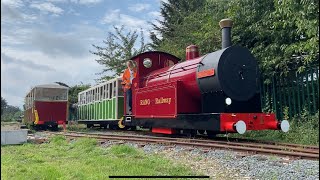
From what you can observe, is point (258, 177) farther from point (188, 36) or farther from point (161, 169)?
point (188, 36)

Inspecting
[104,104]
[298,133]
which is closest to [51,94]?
[104,104]

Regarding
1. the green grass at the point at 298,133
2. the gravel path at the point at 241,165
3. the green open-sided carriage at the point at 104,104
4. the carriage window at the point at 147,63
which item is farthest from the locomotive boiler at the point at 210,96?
the green open-sided carriage at the point at 104,104

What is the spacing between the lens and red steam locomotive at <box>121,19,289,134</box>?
8.83 meters

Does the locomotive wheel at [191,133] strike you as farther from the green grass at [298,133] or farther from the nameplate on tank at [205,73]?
the green grass at [298,133]

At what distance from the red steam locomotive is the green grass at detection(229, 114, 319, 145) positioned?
75cm

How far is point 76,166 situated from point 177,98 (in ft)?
16.3

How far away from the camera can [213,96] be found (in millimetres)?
9445

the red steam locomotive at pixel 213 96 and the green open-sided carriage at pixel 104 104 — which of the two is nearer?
the red steam locomotive at pixel 213 96

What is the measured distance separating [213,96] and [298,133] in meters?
2.66

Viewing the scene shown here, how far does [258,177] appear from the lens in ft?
16.3

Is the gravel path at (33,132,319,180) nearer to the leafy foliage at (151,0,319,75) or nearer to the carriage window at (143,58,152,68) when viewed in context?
the leafy foliage at (151,0,319,75)

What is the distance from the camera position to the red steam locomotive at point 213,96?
348 inches

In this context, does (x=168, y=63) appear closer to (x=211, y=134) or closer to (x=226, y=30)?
(x=211, y=134)

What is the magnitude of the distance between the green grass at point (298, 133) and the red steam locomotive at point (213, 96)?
2.45 ft
